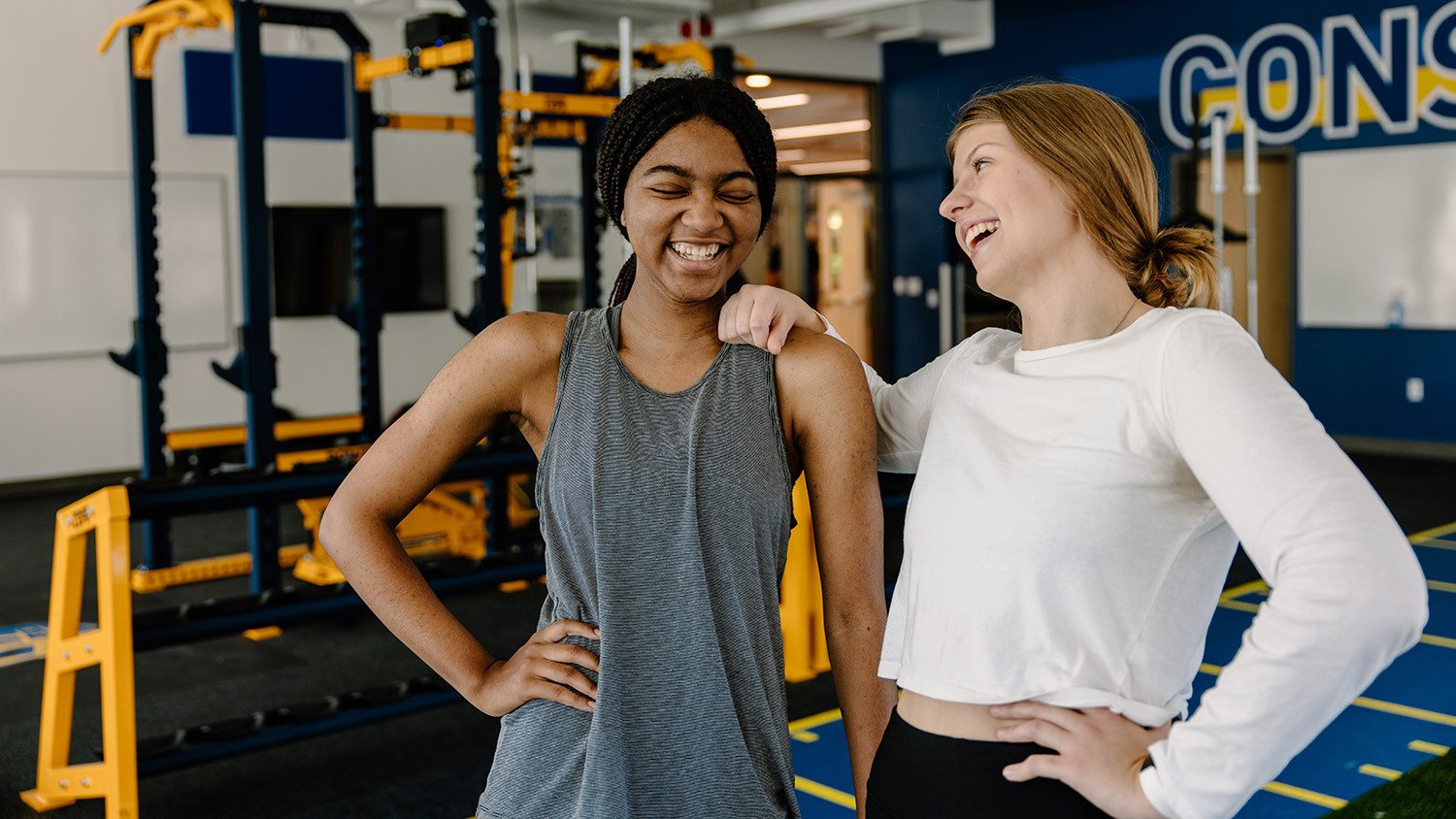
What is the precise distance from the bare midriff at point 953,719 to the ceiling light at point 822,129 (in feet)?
32.7

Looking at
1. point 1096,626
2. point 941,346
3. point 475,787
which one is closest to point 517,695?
point 1096,626

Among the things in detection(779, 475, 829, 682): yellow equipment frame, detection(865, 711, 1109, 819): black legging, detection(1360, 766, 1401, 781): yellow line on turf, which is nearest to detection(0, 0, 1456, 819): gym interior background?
Answer: detection(1360, 766, 1401, 781): yellow line on turf

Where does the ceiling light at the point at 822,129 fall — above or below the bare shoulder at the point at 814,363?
above

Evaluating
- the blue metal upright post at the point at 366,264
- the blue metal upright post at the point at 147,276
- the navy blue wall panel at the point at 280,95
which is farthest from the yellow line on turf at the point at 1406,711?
the navy blue wall panel at the point at 280,95

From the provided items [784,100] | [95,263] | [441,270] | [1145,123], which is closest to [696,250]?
[1145,123]

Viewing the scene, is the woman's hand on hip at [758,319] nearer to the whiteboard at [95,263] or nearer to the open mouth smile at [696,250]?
the open mouth smile at [696,250]

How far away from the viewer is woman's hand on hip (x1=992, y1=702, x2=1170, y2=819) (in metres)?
0.98

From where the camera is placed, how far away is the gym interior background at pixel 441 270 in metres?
3.34

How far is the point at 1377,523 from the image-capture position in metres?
0.84

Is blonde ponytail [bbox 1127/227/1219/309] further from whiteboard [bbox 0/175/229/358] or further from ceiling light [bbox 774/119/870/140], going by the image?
ceiling light [bbox 774/119/870/140]

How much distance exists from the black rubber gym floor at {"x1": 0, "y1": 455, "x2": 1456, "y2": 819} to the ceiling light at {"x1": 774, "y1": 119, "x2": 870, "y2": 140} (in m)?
6.04

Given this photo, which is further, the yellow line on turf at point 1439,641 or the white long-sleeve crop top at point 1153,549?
the yellow line on turf at point 1439,641

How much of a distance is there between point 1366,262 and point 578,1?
5679mm

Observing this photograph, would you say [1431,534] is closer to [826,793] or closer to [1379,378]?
[1379,378]
